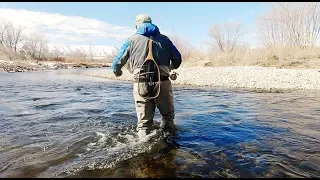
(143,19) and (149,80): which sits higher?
(143,19)

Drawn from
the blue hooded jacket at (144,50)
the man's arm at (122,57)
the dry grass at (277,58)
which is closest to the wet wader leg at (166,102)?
the blue hooded jacket at (144,50)

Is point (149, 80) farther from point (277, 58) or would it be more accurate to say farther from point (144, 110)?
point (277, 58)

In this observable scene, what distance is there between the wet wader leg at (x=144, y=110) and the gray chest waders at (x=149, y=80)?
0.33 ft

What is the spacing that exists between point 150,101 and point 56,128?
2474mm

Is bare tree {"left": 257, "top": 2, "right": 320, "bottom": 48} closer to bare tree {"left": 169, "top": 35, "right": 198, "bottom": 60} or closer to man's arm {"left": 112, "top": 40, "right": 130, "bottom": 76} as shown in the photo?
bare tree {"left": 169, "top": 35, "right": 198, "bottom": 60}

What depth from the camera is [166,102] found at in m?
4.34

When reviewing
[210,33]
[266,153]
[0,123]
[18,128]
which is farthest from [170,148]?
[210,33]

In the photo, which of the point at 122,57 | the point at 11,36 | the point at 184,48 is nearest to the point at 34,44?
the point at 11,36

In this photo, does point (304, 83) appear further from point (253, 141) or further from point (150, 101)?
point (150, 101)

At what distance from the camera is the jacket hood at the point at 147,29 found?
400 cm

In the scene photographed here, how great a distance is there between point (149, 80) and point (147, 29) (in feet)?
2.69

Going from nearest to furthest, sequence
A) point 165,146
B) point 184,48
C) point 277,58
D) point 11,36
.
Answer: point 165,146, point 277,58, point 184,48, point 11,36

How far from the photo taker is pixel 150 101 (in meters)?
4.23

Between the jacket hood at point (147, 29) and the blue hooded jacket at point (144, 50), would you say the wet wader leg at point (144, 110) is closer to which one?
the blue hooded jacket at point (144, 50)
